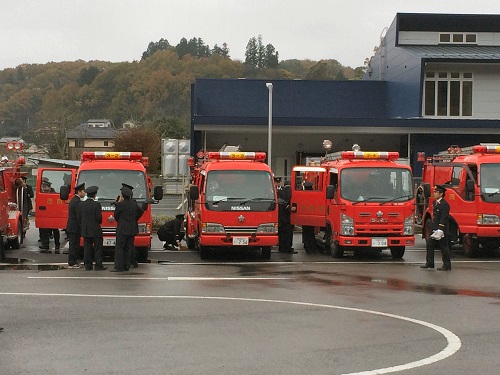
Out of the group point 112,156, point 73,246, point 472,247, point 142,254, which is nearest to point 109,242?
point 142,254

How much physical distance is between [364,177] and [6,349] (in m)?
13.5

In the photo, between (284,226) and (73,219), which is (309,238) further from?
(73,219)

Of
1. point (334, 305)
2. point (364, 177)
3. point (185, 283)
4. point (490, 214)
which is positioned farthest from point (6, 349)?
point (490, 214)

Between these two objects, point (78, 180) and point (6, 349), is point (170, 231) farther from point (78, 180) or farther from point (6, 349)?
point (6, 349)

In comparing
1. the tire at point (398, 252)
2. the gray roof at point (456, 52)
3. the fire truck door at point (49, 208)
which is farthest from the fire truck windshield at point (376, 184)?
the gray roof at point (456, 52)

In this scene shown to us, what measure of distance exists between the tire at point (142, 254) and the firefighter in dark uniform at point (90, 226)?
7.58ft

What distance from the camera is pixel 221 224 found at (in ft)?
69.4

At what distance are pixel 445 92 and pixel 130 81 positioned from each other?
319 ft

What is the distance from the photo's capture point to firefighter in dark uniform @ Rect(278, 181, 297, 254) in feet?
75.3

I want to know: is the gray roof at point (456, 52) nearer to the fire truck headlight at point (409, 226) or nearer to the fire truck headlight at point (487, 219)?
the fire truck headlight at point (487, 219)

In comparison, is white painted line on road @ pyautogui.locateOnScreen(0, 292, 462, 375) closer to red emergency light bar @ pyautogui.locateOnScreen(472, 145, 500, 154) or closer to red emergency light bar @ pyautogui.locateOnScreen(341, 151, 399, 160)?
red emergency light bar @ pyautogui.locateOnScreen(341, 151, 399, 160)

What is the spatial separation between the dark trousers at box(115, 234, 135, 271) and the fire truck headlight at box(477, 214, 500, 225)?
8.83 meters

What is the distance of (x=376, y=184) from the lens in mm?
21922

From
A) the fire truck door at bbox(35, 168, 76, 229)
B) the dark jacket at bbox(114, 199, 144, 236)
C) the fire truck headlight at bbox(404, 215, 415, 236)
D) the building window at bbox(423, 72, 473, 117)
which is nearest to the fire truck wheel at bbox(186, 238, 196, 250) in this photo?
the fire truck door at bbox(35, 168, 76, 229)
